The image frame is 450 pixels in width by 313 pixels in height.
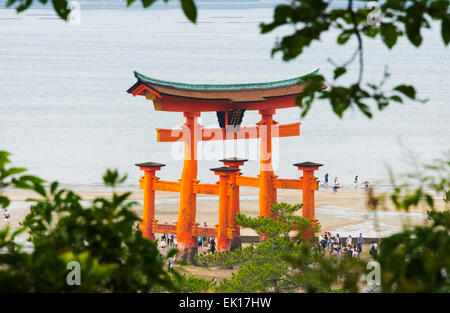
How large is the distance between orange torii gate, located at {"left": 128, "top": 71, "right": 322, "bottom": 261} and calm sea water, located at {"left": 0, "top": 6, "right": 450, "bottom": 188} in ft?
14.8

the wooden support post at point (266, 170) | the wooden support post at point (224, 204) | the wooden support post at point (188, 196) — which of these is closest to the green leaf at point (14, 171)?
the wooden support post at point (224, 204)

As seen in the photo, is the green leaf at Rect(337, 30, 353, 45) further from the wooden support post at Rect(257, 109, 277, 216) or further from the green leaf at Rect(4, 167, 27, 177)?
the wooden support post at Rect(257, 109, 277, 216)

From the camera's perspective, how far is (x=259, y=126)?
56.1ft

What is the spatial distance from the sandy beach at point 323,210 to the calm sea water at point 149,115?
2763mm

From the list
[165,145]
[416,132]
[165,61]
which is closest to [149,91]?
[165,145]

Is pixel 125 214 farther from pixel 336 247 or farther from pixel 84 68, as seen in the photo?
pixel 84 68

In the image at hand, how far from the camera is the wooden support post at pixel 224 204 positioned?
1572 centimetres

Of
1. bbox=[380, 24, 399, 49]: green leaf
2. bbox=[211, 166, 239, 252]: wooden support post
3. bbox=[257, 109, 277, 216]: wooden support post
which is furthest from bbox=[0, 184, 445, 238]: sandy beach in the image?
bbox=[380, 24, 399, 49]: green leaf

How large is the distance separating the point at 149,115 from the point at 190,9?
78.8m

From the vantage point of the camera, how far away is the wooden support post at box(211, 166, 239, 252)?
1572cm

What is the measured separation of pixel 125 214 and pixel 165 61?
118910mm

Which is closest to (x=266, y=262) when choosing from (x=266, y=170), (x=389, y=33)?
(x=266, y=170)

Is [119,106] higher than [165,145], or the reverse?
[119,106]
